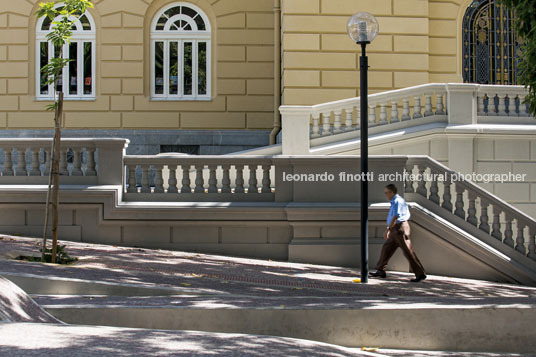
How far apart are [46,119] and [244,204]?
866 cm

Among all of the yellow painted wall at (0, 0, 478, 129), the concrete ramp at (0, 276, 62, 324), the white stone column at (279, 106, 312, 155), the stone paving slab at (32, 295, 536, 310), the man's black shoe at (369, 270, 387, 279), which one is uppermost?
the yellow painted wall at (0, 0, 478, 129)

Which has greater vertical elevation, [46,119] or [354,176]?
[46,119]

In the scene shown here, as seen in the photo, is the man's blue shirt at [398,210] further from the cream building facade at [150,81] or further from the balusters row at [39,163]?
the cream building facade at [150,81]

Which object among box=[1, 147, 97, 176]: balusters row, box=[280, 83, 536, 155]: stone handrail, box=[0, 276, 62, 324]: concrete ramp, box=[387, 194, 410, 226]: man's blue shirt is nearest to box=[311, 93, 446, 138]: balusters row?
box=[280, 83, 536, 155]: stone handrail

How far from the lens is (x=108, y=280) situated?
947 cm

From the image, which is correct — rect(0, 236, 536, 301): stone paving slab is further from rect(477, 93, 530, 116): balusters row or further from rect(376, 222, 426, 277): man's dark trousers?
rect(477, 93, 530, 116): balusters row

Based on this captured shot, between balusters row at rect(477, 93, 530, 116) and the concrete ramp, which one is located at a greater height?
balusters row at rect(477, 93, 530, 116)

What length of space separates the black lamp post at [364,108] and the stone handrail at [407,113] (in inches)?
169

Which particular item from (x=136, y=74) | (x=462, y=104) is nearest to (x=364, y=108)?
(x=462, y=104)

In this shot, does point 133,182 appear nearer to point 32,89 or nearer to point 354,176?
point 354,176

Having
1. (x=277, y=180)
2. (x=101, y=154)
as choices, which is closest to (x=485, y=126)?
(x=277, y=180)

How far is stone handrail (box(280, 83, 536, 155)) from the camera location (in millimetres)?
15641

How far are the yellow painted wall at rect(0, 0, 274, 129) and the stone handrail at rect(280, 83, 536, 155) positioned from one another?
418 centimetres

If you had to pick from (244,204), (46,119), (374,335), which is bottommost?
(374,335)
